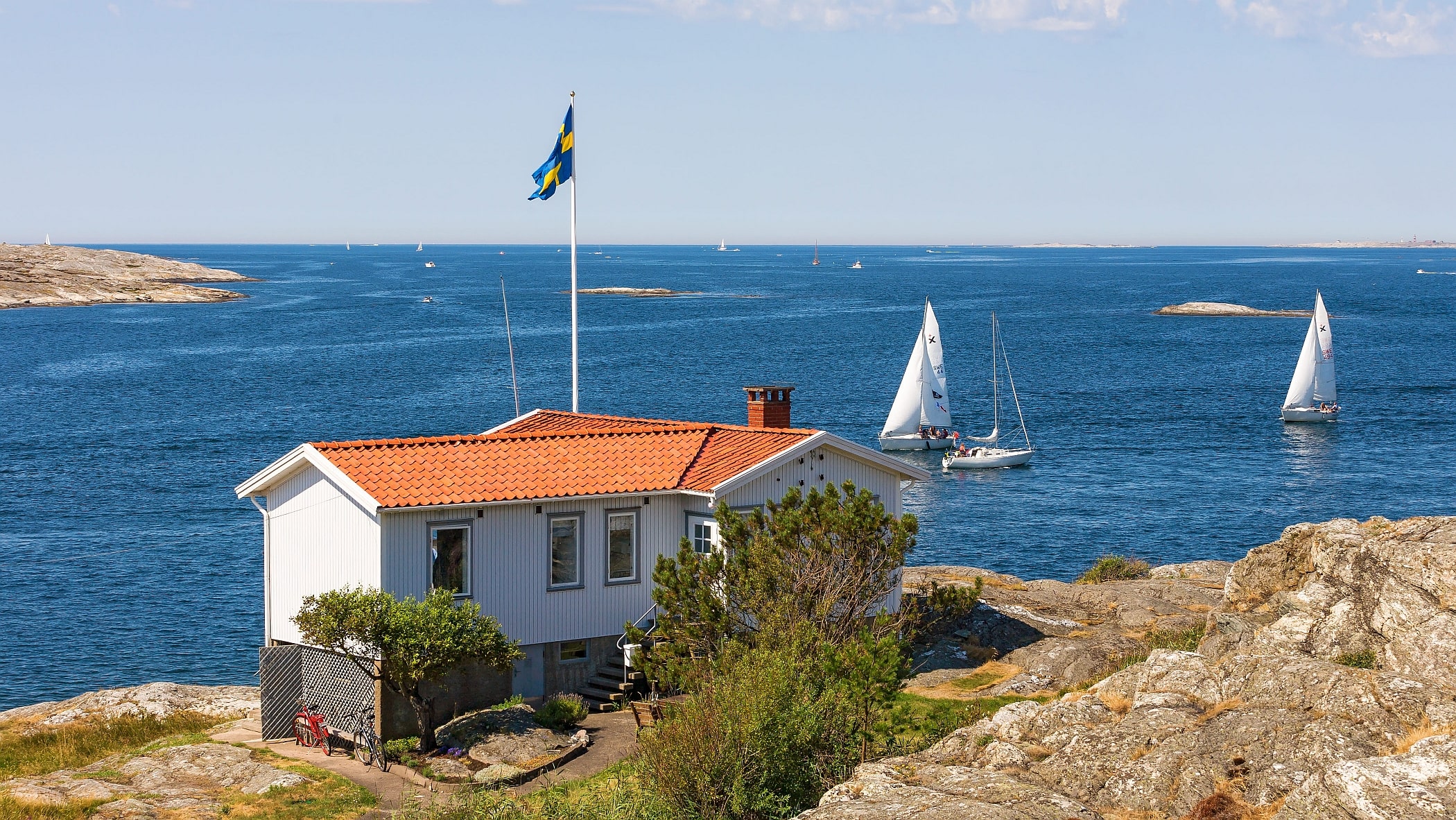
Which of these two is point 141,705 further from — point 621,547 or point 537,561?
point 621,547

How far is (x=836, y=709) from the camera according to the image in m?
17.9

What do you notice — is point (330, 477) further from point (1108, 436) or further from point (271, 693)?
point (1108, 436)

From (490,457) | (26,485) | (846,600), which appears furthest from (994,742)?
(26,485)

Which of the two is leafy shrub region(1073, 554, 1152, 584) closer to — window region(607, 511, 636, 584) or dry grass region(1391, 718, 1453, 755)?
window region(607, 511, 636, 584)

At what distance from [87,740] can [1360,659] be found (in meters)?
22.5

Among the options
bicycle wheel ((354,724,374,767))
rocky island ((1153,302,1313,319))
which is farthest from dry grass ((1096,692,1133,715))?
rocky island ((1153,302,1313,319))

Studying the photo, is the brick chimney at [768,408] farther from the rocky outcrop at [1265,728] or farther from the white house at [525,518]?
the rocky outcrop at [1265,728]

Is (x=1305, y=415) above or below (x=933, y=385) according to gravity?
below

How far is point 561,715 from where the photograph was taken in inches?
961

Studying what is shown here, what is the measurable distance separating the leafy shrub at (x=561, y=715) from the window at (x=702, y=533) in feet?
14.0

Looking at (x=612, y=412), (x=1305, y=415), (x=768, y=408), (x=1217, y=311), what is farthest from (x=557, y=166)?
(x=1217, y=311)

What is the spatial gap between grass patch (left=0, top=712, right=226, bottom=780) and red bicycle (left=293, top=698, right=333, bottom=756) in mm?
1778

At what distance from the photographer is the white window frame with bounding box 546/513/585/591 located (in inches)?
1050

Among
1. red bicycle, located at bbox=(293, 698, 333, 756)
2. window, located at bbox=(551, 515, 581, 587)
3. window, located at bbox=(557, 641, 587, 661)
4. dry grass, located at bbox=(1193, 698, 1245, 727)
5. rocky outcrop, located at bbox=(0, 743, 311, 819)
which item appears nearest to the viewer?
dry grass, located at bbox=(1193, 698, 1245, 727)
